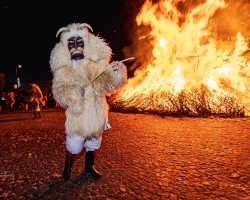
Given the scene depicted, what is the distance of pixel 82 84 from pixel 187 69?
8.60 metres

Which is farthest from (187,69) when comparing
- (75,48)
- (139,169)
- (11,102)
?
(11,102)

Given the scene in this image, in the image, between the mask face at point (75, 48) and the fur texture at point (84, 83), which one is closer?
the fur texture at point (84, 83)

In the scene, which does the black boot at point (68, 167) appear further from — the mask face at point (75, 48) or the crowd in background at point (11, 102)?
the crowd in background at point (11, 102)

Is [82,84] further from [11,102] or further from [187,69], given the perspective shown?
[11,102]

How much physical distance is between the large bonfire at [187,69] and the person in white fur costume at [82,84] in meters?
6.05

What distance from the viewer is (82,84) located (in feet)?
7.64

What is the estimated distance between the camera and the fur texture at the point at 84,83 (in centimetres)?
221

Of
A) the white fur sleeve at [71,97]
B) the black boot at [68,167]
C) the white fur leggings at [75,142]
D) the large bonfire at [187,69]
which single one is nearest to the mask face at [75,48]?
the white fur sleeve at [71,97]

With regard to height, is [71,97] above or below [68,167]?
above

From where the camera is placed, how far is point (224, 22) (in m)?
8.99

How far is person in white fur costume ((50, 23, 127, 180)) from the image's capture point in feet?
7.31

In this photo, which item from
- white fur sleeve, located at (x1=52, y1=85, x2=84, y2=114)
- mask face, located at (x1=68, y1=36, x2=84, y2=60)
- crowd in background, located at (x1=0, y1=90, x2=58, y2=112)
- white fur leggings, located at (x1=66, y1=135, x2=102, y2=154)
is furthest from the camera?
crowd in background, located at (x1=0, y1=90, x2=58, y2=112)

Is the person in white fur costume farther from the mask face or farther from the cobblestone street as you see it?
the cobblestone street

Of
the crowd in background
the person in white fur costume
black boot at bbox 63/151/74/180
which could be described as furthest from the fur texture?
the crowd in background
